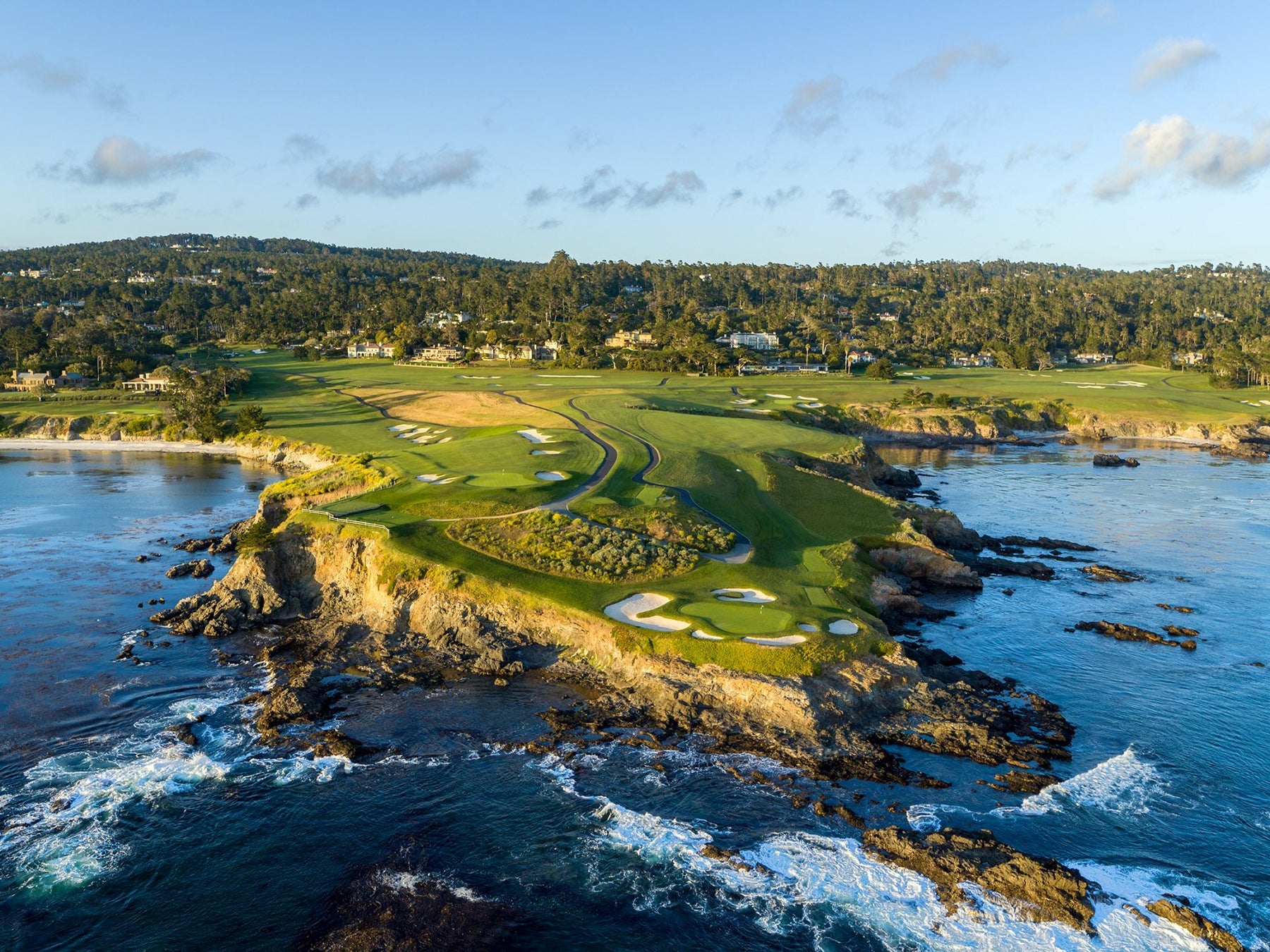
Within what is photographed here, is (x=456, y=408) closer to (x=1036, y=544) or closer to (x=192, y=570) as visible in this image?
(x=192, y=570)

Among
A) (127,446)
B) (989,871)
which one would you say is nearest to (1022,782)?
(989,871)

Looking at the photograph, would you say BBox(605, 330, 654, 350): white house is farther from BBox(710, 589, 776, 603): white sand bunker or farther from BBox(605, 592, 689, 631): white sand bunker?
BBox(605, 592, 689, 631): white sand bunker

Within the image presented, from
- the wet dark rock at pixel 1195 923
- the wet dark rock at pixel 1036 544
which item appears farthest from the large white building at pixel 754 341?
the wet dark rock at pixel 1195 923

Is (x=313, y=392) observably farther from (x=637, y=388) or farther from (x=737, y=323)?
(x=737, y=323)

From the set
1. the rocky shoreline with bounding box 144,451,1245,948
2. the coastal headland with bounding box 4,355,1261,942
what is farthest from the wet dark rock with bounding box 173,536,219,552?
the rocky shoreline with bounding box 144,451,1245,948

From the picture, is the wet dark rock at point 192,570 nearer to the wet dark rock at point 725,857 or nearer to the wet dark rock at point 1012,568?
the wet dark rock at point 725,857

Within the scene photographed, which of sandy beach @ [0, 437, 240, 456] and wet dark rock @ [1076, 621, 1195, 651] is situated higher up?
wet dark rock @ [1076, 621, 1195, 651]
